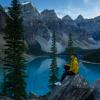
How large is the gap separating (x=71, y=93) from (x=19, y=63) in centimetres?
2735

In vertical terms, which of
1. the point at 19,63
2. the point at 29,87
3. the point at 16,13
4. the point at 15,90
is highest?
the point at 16,13

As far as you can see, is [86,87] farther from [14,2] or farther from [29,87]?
[29,87]

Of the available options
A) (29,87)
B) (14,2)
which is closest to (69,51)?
(29,87)

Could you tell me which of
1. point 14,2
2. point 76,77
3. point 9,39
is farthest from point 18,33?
point 76,77

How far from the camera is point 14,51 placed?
50.5 m

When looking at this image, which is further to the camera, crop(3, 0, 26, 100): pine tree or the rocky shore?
crop(3, 0, 26, 100): pine tree

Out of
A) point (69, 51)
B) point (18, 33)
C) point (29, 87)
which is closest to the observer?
point (18, 33)

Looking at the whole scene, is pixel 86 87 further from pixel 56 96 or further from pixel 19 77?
pixel 19 77

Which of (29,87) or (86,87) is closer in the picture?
(86,87)

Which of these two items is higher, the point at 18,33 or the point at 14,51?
the point at 18,33

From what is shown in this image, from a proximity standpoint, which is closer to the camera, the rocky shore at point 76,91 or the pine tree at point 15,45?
the rocky shore at point 76,91

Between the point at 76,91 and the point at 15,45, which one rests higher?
the point at 15,45

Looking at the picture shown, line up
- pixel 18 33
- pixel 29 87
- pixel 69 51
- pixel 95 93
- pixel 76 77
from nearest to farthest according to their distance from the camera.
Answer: pixel 95 93
pixel 76 77
pixel 18 33
pixel 69 51
pixel 29 87

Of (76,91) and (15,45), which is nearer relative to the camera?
(76,91)
